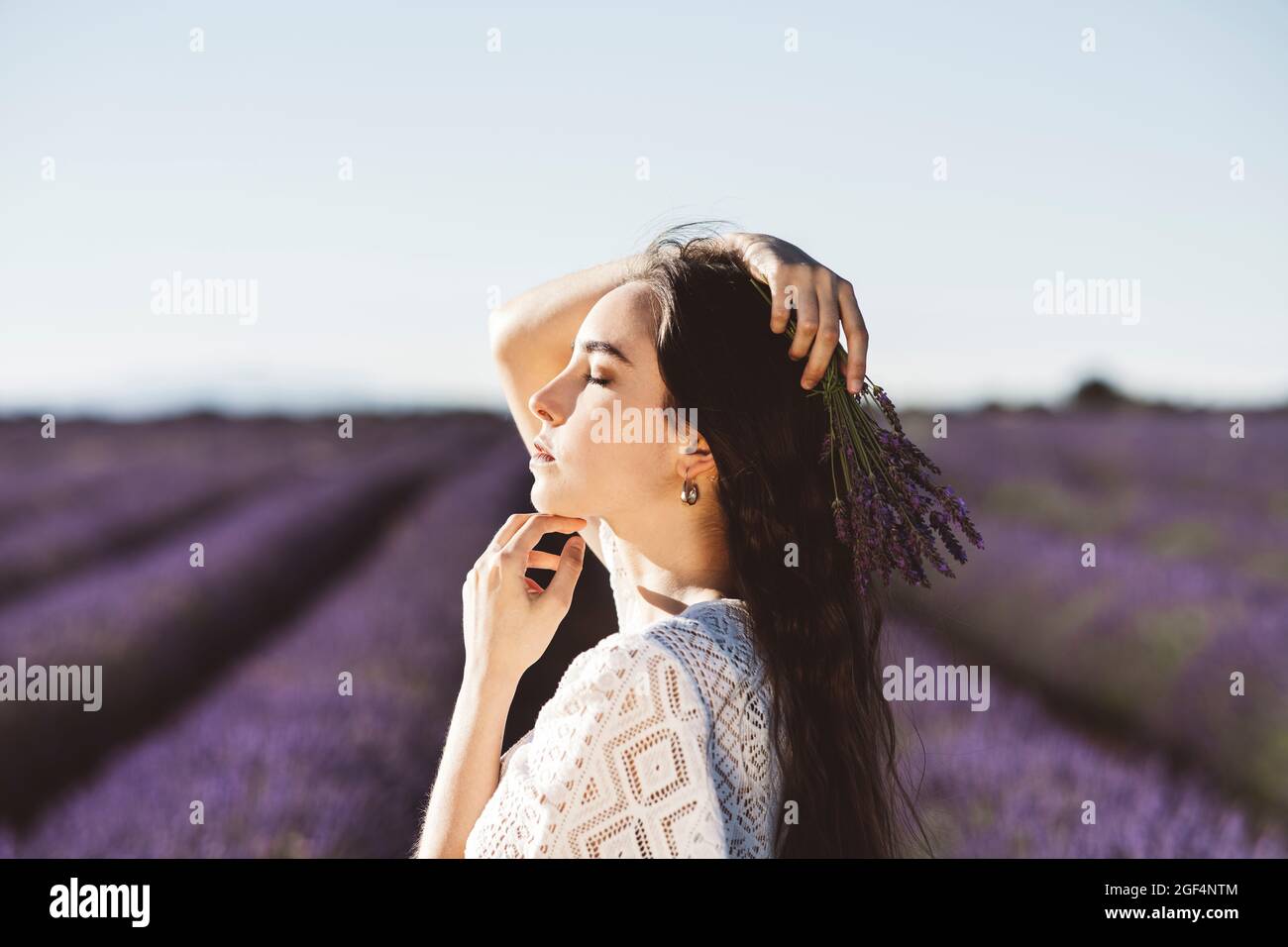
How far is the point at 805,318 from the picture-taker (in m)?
1.39

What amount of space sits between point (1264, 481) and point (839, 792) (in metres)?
7.52

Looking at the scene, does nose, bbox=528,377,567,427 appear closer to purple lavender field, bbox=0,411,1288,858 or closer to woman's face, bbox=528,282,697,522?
woman's face, bbox=528,282,697,522

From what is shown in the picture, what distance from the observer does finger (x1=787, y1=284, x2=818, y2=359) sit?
1.39m

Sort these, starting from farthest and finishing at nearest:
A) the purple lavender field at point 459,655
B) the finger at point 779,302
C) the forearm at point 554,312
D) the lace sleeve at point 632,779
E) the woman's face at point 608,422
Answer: the purple lavender field at point 459,655 → the forearm at point 554,312 → the woman's face at point 608,422 → the finger at point 779,302 → the lace sleeve at point 632,779

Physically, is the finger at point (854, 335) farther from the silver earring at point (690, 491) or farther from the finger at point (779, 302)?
the silver earring at point (690, 491)

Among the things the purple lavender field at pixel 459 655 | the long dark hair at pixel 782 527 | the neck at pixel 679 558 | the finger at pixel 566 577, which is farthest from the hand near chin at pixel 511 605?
the purple lavender field at pixel 459 655

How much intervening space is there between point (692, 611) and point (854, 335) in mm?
405

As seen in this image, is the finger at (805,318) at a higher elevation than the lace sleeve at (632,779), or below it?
higher

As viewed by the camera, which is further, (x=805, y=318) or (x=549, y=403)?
(x=549, y=403)

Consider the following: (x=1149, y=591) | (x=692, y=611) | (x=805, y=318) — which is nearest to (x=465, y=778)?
(x=692, y=611)

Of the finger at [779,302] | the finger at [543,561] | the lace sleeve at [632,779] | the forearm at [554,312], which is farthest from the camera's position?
the forearm at [554,312]

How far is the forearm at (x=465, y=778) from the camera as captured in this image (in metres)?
1.42

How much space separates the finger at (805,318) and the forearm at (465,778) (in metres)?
0.58

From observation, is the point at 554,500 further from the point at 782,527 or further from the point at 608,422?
the point at 782,527
